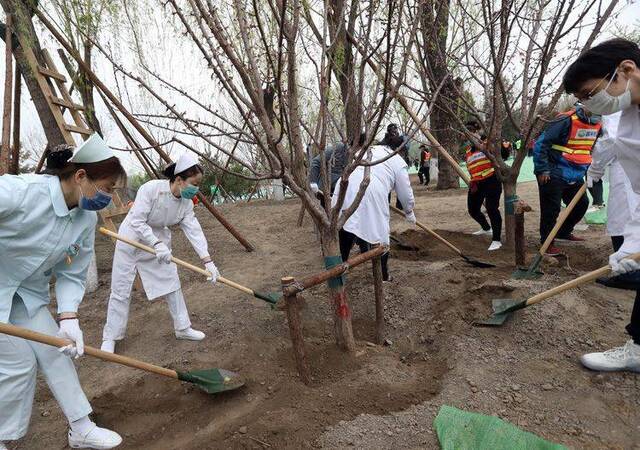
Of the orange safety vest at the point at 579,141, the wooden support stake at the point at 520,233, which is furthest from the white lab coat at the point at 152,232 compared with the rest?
the orange safety vest at the point at 579,141

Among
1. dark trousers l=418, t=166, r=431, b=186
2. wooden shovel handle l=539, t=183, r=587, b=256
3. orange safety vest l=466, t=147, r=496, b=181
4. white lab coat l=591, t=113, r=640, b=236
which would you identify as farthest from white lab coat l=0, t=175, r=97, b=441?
dark trousers l=418, t=166, r=431, b=186

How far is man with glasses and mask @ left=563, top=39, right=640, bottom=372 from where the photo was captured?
6.33 ft

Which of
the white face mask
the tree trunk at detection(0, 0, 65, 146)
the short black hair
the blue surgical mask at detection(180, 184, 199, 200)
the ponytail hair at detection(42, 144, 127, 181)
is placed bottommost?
the blue surgical mask at detection(180, 184, 199, 200)

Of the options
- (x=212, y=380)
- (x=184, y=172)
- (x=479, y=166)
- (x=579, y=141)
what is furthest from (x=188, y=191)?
(x=579, y=141)

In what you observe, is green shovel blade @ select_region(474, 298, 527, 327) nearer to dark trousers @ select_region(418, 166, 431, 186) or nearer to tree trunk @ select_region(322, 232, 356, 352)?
tree trunk @ select_region(322, 232, 356, 352)

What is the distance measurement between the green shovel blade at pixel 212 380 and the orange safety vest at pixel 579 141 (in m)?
4.04

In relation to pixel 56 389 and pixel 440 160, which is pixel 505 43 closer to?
pixel 56 389

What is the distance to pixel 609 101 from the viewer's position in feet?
6.54

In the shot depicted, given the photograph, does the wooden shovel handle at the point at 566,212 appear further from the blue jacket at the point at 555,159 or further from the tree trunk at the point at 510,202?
the blue jacket at the point at 555,159

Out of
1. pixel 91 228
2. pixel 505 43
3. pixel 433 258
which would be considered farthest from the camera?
pixel 433 258

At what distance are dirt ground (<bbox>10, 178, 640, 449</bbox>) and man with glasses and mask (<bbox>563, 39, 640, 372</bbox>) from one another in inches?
30.4

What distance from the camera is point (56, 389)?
211 cm

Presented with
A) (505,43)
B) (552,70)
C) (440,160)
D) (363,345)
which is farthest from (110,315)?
(440,160)

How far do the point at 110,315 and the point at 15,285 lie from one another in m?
1.51
